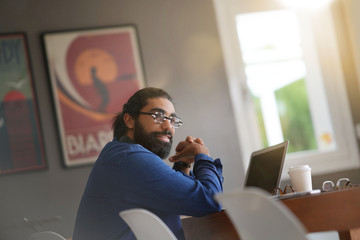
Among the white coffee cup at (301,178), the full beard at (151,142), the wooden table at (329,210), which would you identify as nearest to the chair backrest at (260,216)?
the wooden table at (329,210)

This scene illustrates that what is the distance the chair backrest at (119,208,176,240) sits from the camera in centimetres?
141

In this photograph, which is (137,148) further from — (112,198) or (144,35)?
(144,35)

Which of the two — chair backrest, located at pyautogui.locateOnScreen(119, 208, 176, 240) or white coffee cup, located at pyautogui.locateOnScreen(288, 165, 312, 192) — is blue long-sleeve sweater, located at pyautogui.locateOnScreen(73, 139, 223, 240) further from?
chair backrest, located at pyautogui.locateOnScreen(119, 208, 176, 240)

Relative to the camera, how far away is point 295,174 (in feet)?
6.89

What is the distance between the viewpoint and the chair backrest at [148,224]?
1.41 meters

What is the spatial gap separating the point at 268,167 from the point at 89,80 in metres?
2.25

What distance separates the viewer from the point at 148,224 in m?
1.45

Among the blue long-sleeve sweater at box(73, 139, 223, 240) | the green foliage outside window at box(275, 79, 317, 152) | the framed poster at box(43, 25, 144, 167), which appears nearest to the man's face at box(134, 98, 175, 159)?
the blue long-sleeve sweater at box(73, 139, 223, 240)

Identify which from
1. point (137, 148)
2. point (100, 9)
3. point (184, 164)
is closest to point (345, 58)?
point (100, 9)

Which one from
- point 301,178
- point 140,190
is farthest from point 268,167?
point 140,190

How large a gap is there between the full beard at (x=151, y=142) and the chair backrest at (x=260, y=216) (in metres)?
1.15

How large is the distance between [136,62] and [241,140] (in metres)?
1.04

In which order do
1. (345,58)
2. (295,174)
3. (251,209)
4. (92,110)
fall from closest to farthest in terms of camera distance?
(251,209) < (295,174) < (92,110) < (345,58)

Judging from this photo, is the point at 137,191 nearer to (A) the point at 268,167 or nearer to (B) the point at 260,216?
(A) the point at 268,167
